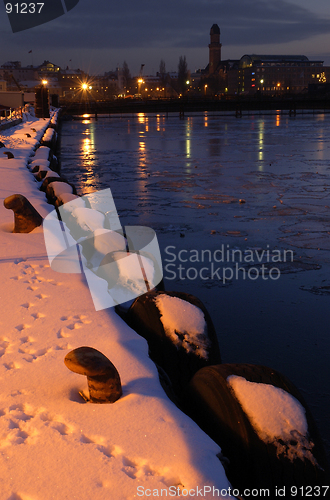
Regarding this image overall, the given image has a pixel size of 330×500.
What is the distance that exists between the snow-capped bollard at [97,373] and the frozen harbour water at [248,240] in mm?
1461

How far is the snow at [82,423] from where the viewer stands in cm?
203

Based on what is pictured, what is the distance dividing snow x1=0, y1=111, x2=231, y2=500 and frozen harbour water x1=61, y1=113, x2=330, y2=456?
120 cm

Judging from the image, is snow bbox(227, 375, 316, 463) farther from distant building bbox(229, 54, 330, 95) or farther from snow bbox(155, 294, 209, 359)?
distant building bbox(229, 54, 330, 95)

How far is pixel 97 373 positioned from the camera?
2.47 metres

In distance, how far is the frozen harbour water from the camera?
4.08 m

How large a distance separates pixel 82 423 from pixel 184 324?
109cm

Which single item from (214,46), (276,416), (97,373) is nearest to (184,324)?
(97,373)

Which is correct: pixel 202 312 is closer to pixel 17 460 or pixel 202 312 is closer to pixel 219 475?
pixel 219 475

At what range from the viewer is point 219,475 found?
208cm

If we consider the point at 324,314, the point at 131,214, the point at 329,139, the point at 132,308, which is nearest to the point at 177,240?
the point at 131,214

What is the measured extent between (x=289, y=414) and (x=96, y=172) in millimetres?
11660

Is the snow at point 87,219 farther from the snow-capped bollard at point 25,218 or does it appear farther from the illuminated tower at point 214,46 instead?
the illuminated tower at point 214,46

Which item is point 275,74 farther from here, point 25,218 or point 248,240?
point 25,218

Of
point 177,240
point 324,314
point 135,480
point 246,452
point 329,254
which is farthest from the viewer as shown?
point 177,240
